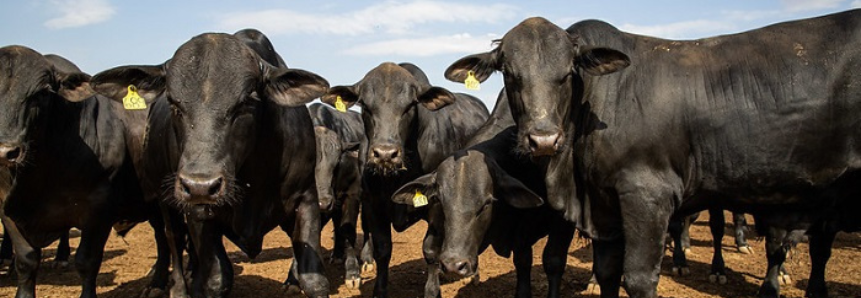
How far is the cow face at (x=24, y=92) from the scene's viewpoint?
5711 mm

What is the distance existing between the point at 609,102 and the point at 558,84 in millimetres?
441

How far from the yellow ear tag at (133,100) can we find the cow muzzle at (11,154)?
3.48 feet

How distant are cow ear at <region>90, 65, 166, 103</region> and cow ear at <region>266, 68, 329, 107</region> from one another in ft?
2.63

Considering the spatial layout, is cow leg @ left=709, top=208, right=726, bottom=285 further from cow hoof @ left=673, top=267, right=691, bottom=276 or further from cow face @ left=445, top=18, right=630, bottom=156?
cow face @ left=445, top=18, right=630, bottom=156

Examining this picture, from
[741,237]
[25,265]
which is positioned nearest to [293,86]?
[25,265]

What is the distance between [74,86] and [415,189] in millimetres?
3076

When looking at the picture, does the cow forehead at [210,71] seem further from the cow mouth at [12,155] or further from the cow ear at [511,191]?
the cow ear at [511,191]

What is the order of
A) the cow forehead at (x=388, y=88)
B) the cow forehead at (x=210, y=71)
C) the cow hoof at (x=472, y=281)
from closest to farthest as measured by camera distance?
1. the cow forehead at (x=210, y=71)
2. the cow forehead at (x=388, y=88)
3. the cow hoof at (x=472, y=281)

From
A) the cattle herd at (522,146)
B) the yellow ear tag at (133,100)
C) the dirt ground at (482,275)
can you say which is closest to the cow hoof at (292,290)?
the dirt ground at (482,275)

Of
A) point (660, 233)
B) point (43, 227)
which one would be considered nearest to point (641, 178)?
point (660, 233)

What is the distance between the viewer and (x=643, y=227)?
16.6 ft

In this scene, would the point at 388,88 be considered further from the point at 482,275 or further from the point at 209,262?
the point at 209,262

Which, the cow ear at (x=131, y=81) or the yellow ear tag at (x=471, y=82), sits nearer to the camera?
the cow ear at (x=131, y=81)

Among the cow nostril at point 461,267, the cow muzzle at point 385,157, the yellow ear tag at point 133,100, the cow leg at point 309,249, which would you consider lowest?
the cow nostril at point 461,267
